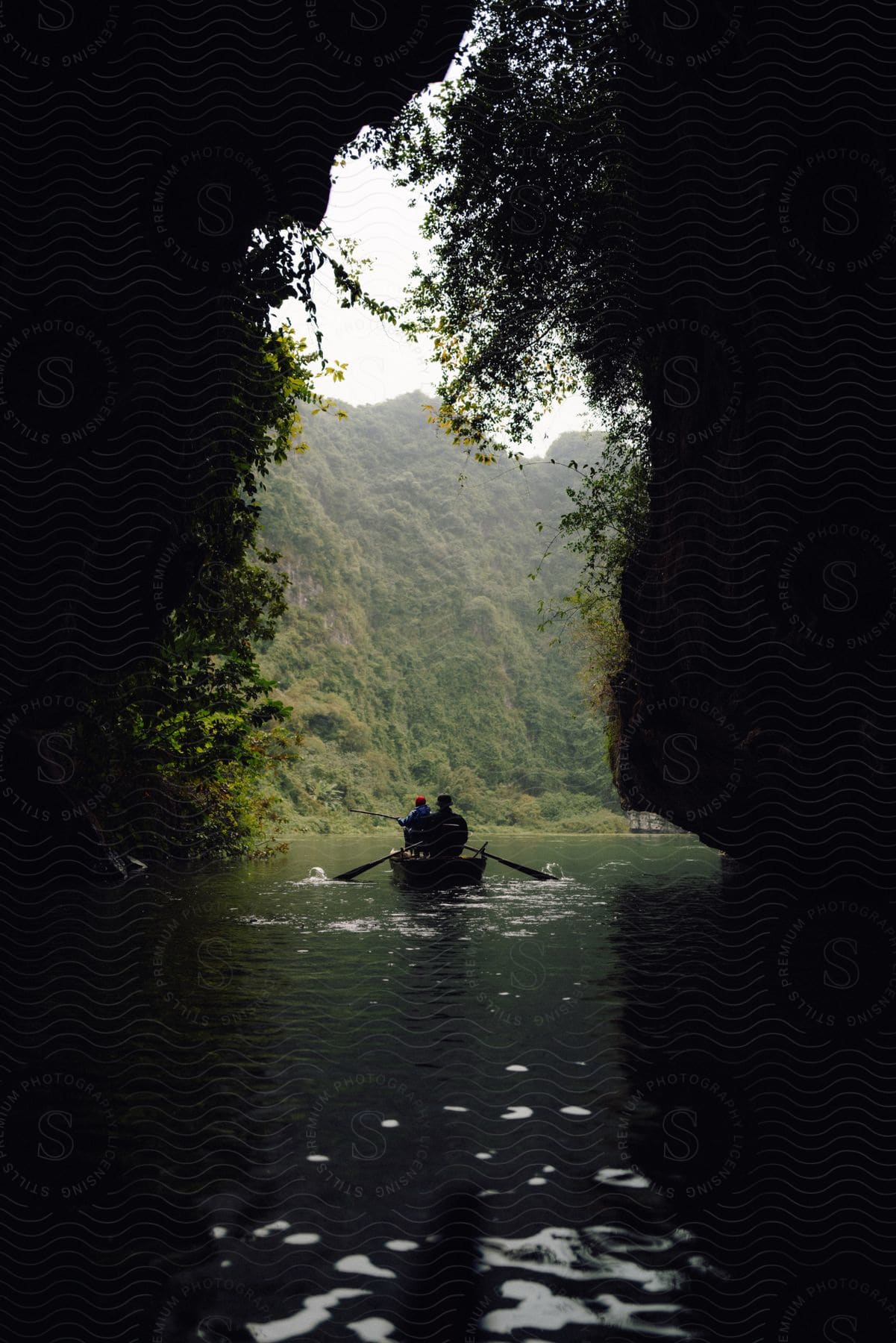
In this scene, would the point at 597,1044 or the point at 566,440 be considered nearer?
the point at 597,1044

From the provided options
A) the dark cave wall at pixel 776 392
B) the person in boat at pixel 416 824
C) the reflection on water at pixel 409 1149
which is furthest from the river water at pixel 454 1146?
the person in boat at pixel 416 824

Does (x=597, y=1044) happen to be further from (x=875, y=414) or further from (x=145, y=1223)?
(x=875, y=414)

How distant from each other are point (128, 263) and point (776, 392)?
7.51 metres

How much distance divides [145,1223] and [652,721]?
11.6 metres

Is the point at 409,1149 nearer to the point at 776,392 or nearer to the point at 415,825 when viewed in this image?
the point at 776,392

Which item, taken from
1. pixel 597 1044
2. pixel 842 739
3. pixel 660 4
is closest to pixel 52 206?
pixel 660 4

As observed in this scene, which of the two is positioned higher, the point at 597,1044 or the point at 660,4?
the point at 660,4

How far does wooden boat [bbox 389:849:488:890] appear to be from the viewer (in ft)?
65.3

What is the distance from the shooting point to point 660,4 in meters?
10.4

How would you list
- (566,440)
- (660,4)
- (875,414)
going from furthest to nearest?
(566,440)
(660,4)
(875,414)

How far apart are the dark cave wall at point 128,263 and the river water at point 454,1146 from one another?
417 centimetres

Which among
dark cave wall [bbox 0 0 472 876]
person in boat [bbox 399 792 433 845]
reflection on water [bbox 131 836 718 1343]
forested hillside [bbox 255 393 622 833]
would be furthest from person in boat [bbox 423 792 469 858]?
forested hillside [bbox 255 393 622 833]

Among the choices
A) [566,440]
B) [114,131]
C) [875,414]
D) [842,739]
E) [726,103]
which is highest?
[566,440]

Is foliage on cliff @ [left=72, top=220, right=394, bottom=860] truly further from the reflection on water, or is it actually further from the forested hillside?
the forested hillside
